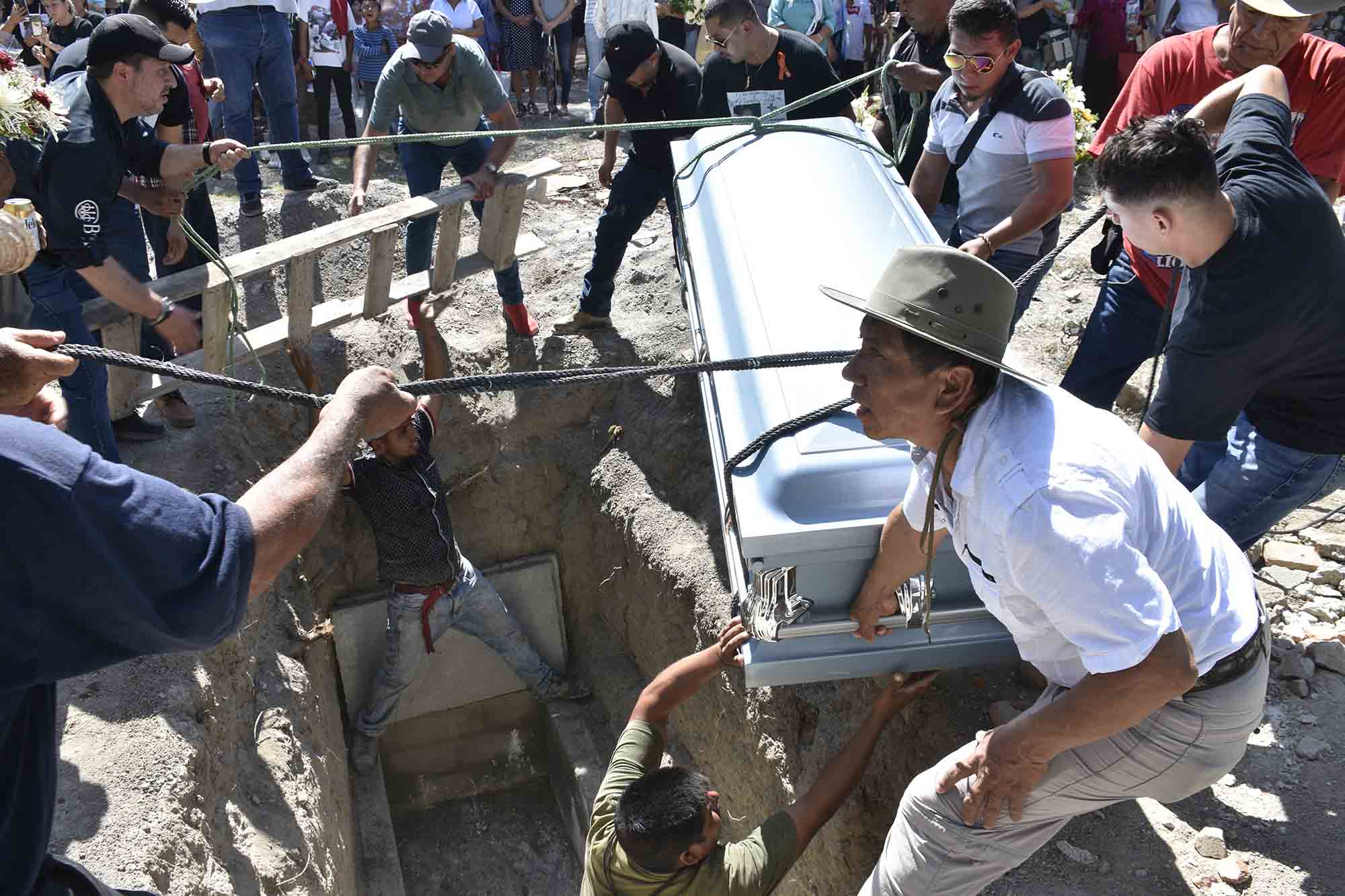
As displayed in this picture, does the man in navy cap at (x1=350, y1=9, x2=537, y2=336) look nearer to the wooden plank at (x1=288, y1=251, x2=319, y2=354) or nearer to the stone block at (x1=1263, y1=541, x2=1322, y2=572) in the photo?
the wooden plank at (x1=288, y1=251, x2=319, y2=354)

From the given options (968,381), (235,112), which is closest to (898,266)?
(968,381)

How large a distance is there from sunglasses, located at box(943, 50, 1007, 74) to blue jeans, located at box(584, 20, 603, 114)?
5392mm

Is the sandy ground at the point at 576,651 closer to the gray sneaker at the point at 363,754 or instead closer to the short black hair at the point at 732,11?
the gray sneaker at the point at 363,754

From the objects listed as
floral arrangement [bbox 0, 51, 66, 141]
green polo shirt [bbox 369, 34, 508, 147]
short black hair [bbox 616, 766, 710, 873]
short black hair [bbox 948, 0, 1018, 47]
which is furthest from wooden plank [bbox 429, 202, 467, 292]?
short black hair [bbox 616, 766, 710, 873]

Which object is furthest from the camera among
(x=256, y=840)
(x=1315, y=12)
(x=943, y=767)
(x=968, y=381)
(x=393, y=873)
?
(x=393, y=873)

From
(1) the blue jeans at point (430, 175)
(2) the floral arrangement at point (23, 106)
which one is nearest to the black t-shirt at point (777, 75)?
(1) the blue jeans at point (430, 175)

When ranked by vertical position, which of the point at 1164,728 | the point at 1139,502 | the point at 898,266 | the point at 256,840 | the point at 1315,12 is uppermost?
the point at 1315,12

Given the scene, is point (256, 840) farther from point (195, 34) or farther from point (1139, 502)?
point (195, 34)

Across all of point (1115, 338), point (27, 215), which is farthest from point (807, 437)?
point (27, 215)

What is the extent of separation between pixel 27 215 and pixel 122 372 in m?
1.24

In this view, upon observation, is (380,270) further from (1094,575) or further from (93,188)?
(1094,575)

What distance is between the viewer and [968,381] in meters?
2.01

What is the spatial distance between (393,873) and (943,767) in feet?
12.1

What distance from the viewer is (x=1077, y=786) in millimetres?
2152
